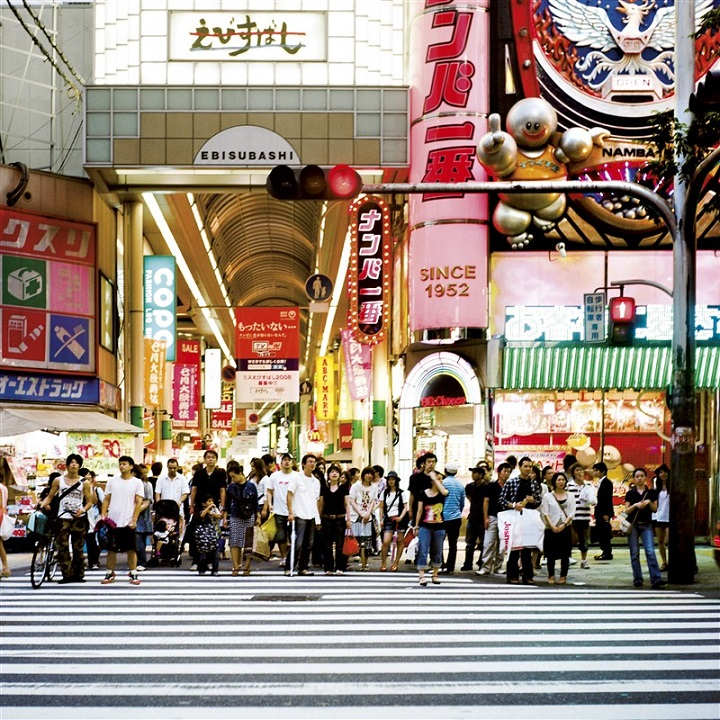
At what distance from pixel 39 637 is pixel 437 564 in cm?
711

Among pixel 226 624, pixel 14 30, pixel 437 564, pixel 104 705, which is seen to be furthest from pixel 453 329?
pixel 104 705

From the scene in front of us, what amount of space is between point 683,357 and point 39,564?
9376mm

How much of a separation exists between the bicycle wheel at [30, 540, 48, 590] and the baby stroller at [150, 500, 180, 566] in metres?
3.11

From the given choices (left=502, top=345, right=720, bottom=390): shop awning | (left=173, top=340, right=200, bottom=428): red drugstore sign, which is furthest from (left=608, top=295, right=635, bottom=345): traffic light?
(left=173, top=340, right=200, bottom=428): red drugstore sign

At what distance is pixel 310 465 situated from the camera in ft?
60.3

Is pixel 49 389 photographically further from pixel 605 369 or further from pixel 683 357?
pixel 683 357

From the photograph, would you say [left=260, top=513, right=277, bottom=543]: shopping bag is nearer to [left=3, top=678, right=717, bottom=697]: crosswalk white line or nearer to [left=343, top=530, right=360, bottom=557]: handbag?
[left=343, top=530, right=360, bottom=557]: handbag

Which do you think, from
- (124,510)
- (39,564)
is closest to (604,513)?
(124,510)

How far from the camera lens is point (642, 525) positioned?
17125 millimetres

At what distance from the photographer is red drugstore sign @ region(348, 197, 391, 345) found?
28703mm

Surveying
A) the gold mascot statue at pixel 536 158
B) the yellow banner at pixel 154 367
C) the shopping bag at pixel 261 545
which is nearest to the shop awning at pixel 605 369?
the gold mascot statue at pixel 536 158

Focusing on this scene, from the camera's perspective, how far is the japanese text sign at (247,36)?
30.9m

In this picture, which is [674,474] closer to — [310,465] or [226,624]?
[310,465]

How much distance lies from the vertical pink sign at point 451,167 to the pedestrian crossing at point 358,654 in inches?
501
